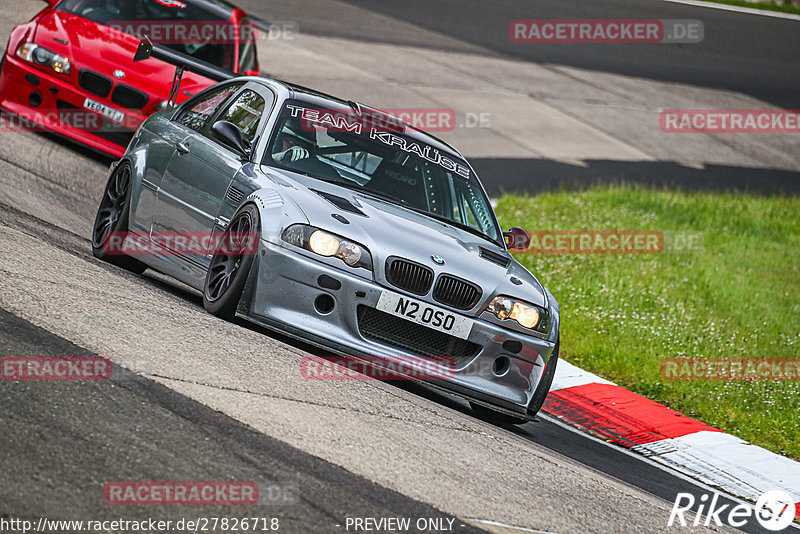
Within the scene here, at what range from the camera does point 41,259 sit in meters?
6.70

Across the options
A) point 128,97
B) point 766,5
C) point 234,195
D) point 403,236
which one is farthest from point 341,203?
point 766,5

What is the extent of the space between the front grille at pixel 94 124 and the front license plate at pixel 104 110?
1.6 inches

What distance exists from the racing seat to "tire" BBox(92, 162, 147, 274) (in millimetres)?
1729

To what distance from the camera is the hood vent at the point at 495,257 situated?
6.83m

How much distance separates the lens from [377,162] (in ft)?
24.3

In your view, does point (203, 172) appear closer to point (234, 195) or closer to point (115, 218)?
point (234, 195)

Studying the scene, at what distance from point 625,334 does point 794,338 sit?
1598 mm

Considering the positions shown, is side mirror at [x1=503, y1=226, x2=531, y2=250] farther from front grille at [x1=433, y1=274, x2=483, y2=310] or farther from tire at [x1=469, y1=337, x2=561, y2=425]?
front grille at [x1=433, y1=274, x2=483, y2=310]

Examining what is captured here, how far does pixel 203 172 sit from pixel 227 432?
2.88 m

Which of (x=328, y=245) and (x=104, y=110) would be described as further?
(x=104, y=110)
